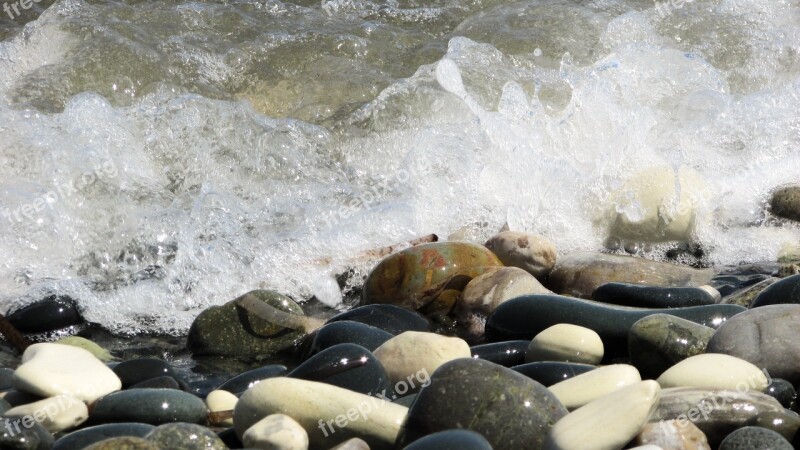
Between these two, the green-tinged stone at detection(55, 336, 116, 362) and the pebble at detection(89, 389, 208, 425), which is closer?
the pebble at detection(89, 389, 208, 425)

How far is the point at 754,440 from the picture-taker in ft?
7.10

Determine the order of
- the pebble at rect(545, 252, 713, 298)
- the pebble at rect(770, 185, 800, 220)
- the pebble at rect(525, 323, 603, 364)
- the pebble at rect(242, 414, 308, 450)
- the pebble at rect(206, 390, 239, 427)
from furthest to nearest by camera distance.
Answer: the pebble at rect(770, 185, 800, 220)
the pebble at rect(545, 252, 713, 298)
the pebble at rect(525, 323, 603, 364)
the pebble at rect(206, 390, 239, 427)
the pebble at rect(242, 414, 308, 450)

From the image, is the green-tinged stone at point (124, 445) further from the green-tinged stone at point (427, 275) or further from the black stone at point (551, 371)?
the green-tinged stone at point (427, 275)

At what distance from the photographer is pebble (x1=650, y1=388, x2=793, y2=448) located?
231 centimetres

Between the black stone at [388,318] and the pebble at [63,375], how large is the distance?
868 millimetres

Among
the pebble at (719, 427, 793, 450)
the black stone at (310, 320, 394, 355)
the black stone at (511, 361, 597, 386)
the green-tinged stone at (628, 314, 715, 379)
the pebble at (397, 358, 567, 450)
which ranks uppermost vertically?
the pebble at (397, 358, 567, 450)

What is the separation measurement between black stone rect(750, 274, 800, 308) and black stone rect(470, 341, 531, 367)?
32.6 inches

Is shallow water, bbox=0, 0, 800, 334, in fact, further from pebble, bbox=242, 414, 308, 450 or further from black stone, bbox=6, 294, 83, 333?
pebble, bbox=242, 414, 308, 450

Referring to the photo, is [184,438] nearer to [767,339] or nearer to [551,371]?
[551,371]

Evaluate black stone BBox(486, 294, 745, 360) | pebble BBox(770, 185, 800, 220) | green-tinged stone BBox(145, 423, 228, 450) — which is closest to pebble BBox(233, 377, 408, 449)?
green-tinged stone BBox(145, 423, 228, 450)

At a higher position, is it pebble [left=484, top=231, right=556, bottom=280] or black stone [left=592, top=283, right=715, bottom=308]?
black stone [left=592, top=283, right=715, bottom=308]

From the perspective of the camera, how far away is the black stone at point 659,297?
11.2 ft

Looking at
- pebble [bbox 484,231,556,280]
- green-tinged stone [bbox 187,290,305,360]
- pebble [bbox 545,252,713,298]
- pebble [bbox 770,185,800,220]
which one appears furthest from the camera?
pebble [bbox 770,185,800,220]

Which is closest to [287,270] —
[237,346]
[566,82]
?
[237,346]
